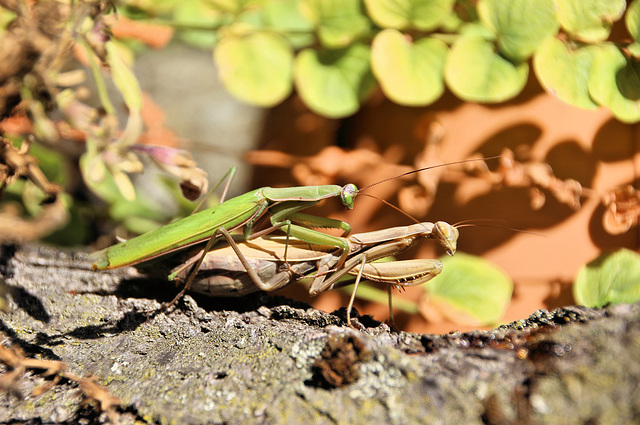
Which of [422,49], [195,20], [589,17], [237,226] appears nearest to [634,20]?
[589,17]

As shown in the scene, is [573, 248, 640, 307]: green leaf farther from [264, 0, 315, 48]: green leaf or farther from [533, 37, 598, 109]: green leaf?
[264, 0, 315, 48]: green leaf

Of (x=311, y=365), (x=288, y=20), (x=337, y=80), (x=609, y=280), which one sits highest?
(x=288, y=20)

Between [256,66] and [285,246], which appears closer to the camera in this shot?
[285,246]

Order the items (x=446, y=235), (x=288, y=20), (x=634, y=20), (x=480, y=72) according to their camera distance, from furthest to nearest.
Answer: (x=288, y=20), (x=480, y=72), (x=634, y=20), (x=446, y=235)

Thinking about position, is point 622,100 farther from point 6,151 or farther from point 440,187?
point 6,151

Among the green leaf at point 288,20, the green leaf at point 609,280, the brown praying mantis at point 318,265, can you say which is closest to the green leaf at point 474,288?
the green leaf at point 609,280

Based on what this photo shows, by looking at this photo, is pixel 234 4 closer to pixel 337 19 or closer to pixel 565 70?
pixel 337 19
